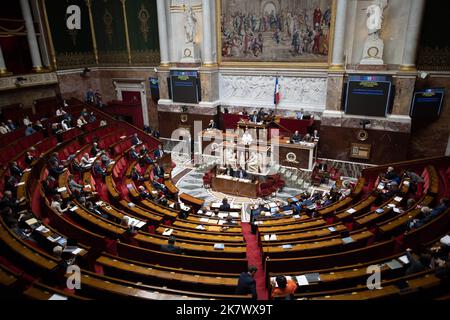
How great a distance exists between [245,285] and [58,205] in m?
6.00

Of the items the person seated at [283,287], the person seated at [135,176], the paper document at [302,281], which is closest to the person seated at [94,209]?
the person seated at [135,176]

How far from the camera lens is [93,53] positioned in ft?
69.1

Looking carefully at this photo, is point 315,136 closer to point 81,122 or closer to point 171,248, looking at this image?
point 171,248

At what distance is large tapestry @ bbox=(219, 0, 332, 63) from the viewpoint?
15605 mm

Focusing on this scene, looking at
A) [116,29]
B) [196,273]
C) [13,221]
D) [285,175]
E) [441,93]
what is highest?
[116,29]

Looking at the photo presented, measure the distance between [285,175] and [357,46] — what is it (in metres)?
7.38

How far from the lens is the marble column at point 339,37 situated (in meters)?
14.5

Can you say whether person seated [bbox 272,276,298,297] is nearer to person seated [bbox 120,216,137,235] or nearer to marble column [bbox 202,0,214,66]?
person seated [bbox 120,216,137,235]

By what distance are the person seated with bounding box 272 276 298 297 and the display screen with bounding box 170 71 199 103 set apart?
46.6 feet

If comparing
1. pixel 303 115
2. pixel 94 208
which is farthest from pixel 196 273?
pixel 303 115

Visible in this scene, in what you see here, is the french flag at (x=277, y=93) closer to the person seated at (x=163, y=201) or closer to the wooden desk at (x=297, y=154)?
the wooden desk at (x=297, y=154)

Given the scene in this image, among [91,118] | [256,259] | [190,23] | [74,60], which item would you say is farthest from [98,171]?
[74,60]

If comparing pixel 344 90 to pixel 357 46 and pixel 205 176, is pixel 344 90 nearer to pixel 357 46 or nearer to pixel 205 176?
pixel 357 46
